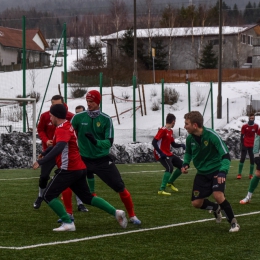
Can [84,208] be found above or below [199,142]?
below

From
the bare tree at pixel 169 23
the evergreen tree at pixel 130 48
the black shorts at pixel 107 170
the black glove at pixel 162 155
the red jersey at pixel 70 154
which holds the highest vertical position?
the bare tree at pixel 169 23

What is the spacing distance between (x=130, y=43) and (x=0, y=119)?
49641mm

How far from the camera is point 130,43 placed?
74.1 m

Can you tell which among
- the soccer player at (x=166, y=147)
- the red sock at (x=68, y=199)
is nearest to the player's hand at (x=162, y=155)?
the soccer player at (x=166, y=147)

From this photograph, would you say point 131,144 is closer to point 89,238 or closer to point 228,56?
point 89,238

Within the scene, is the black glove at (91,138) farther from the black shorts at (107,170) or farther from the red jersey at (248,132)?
the red jersey at (248,132)

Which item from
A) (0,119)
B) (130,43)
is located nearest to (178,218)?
(0,119)


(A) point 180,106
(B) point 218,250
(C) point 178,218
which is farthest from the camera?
(A) point 180,106

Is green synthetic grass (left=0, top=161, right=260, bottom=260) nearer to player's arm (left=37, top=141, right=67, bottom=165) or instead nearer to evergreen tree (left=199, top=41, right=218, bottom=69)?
player's arm (left=37, top=141, right=67, bottom=165)

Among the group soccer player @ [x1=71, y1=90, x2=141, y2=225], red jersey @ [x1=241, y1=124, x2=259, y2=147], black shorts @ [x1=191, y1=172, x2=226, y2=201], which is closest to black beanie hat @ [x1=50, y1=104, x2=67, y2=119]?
soccer player @ [x1=71, y1=90, x2=141, y2=225]

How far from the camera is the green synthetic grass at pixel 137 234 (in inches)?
310

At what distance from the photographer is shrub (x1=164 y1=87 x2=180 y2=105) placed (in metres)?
44.7

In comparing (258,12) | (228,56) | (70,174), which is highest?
(258,12)

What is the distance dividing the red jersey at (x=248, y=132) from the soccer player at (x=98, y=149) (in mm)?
11307
